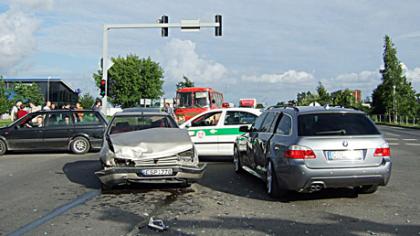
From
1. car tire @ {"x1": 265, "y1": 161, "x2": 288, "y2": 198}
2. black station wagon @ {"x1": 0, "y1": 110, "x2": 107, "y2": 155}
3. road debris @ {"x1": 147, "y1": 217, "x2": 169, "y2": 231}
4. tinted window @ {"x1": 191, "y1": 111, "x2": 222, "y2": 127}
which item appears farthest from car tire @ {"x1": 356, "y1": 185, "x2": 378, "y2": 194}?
black station wagon @ {"x1": 0, "y1": 110, "x2": 107, "y2": 155}

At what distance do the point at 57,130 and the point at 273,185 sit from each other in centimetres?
1055

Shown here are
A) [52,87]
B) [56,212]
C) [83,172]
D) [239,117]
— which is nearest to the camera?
[56,212]

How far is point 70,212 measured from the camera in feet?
23.9

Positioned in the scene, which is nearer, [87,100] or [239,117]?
[239,117]

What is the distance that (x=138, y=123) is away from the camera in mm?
10523

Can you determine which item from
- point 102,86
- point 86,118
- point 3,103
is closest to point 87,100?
point 3,103

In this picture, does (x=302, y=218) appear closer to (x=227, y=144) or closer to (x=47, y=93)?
(x=227, y=144)

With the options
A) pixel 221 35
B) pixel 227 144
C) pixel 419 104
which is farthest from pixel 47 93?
pixel 227 144

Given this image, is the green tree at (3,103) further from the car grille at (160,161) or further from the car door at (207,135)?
the car grille at (160,161)

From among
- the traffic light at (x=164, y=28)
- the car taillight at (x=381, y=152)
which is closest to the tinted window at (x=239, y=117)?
the car taillight at (x=381, y=152)

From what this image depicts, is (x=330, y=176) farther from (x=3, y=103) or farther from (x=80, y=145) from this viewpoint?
(x=3, y=103)

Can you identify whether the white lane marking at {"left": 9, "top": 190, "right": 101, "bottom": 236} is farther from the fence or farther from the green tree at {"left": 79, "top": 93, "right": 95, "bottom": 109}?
the green tree at {"left": 79, "top": 93, "right": 95, "bottom": 109}

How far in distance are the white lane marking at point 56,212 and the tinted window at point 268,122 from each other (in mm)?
3350

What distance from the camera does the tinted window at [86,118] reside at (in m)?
16.9
